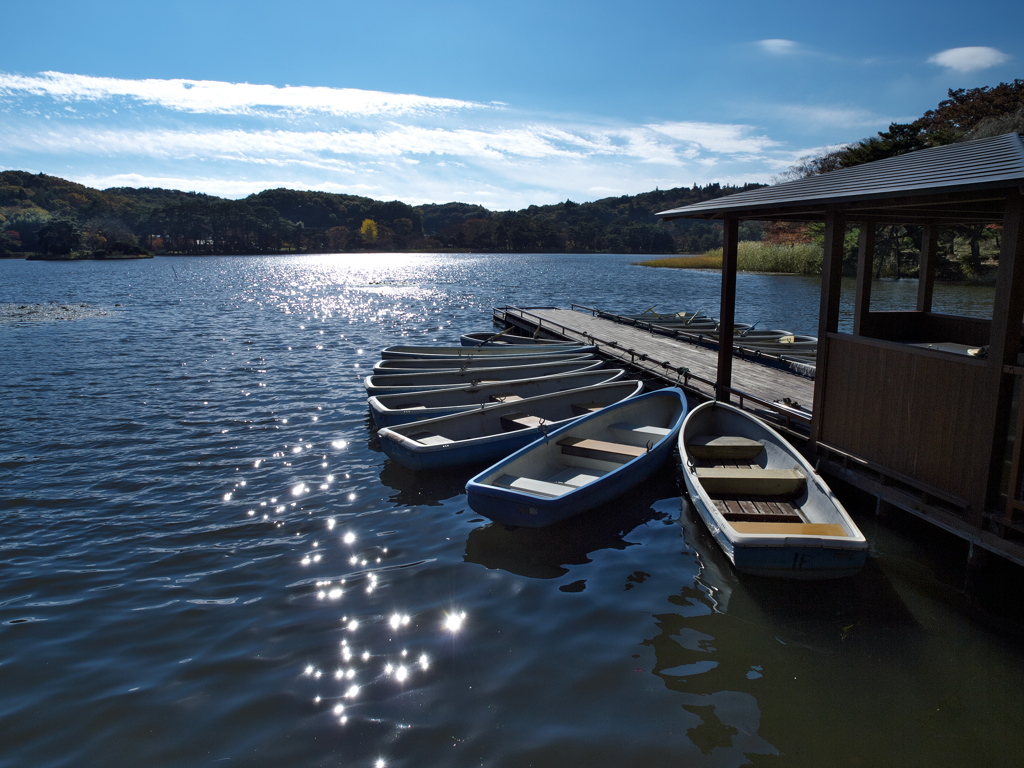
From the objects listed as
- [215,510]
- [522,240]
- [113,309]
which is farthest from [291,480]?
[522,240]

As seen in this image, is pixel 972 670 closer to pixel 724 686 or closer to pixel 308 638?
pixel 724 686

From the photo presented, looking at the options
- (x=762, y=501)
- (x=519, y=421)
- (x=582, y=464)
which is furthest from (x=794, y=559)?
(x=519, y=421)

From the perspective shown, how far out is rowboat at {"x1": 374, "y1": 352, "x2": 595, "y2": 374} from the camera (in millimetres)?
14461

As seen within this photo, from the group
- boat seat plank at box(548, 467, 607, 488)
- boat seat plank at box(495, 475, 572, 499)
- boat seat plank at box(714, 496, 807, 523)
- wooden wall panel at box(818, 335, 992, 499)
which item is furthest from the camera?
boat seat plank at box(548, 467, 607, 488)

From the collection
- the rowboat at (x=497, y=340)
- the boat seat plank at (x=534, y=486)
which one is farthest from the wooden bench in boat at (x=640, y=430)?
the rowboat at (x=497, y=340)

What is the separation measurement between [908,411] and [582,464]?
4114 mm

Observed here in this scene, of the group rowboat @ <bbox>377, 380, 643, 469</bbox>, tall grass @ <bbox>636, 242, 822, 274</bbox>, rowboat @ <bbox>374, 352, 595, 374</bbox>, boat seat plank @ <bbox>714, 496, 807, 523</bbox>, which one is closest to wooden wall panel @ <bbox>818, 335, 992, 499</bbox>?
boat seat plank @ <bbox>714, 496, 807, 523</bbox>

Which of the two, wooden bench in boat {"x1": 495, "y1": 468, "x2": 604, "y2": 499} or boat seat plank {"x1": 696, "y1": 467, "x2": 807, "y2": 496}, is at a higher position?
boat seat plank {"x1": 696, "y1": 467, "x2": 807, "y2": 496}

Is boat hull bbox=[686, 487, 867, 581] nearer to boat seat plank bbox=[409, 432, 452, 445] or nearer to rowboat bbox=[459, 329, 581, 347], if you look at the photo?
boat seat plank bbox=[409, 432, 452, 445]

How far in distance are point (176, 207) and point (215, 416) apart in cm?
13842

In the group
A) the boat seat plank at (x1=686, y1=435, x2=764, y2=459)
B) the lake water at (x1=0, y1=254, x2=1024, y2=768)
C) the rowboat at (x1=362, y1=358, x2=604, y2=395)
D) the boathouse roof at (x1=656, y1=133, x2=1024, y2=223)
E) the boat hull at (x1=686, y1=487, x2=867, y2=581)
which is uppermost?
the boathouse roof at (x1=656, y1=133, x2=1024, y2=223)

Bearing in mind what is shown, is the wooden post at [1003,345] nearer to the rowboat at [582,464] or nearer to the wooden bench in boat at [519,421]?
the rowboat at [582,464]

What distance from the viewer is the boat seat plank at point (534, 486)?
25.5 feet

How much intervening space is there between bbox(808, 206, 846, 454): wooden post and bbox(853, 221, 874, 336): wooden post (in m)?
0.89
